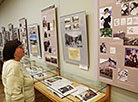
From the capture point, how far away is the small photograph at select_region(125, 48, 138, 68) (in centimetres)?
115

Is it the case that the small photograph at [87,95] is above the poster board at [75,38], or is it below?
below

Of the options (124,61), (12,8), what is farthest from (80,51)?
(12,8)

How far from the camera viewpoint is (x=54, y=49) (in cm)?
224

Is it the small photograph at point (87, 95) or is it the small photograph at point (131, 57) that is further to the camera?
the small photograph at point (87, 95)

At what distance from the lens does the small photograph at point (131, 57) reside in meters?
1.15

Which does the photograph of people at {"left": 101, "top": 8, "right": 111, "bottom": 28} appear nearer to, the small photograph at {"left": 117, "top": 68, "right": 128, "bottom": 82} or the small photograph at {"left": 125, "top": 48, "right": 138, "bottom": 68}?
the small photograph at {"left": 125, "top": 48, "right": 138, "bottom": 68}

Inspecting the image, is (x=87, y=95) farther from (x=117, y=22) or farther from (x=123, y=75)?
(x=117, y=22)

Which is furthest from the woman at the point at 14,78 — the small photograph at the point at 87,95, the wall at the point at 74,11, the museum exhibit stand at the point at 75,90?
the wall at the point at 74,11

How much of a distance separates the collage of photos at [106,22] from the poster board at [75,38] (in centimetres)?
27

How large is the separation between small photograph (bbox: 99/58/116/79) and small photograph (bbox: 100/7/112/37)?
0.31m

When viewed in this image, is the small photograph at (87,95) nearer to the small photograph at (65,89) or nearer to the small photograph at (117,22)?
the small photograph at (65,89)

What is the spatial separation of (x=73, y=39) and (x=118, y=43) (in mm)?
731

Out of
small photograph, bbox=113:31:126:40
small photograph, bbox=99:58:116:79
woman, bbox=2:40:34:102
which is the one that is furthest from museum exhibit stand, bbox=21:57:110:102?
small photograph, bbox=113:31:126:40

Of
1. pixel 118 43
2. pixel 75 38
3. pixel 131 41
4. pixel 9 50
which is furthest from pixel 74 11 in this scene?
pixel 9 50
